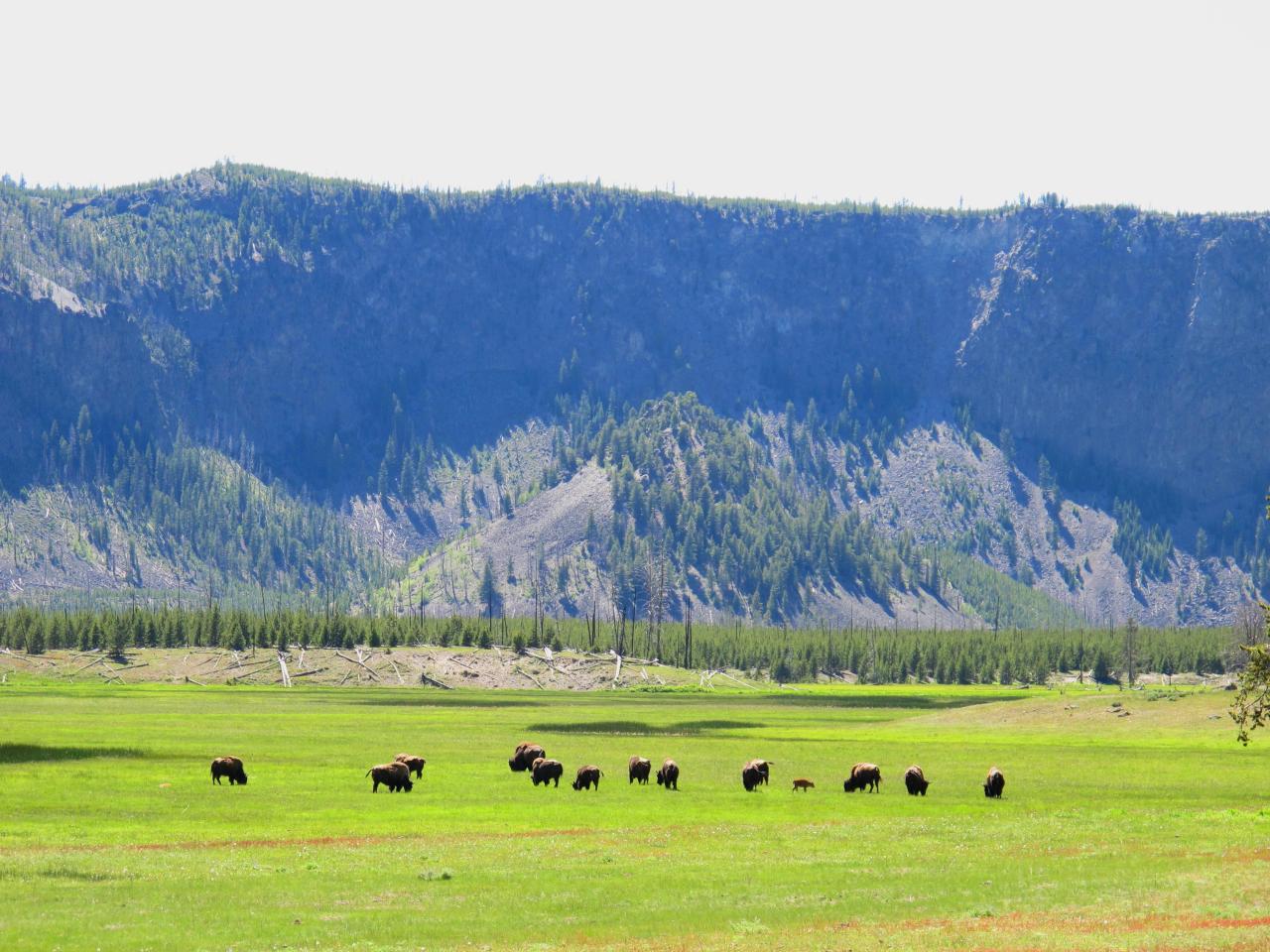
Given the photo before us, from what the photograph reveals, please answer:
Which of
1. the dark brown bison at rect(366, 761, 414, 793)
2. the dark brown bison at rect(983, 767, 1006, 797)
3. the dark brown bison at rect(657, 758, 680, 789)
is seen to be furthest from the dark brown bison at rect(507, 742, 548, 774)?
the dark brown bison at rect(983, 767, 1006, 797)

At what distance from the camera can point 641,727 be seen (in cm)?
Answer: 12200

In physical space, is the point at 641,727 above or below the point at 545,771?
above

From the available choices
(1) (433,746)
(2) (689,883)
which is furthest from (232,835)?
(1) (433,746)

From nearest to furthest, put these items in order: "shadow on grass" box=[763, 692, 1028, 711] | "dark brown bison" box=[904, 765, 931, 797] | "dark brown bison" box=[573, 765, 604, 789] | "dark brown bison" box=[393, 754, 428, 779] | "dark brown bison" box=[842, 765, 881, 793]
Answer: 1. "dark brown bison" box=[904, 765, 931, 797]
2. "dark brown bison" box=[842, 765, 881, 793]
3. "dark brown bison" box=[573, 765, 604, 789]
4. "dark brown bison" box=[393, 754, 428, 779]
5. "shadow on grass" box=[763, 692, 1028, 711]

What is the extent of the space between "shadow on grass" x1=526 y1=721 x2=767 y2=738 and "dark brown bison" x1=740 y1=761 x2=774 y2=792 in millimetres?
38180

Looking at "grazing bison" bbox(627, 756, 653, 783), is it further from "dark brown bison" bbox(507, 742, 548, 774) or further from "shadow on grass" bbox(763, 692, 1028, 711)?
"shadow on grass" bbox(763, 692, 1028, 711)

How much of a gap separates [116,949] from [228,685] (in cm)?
16351

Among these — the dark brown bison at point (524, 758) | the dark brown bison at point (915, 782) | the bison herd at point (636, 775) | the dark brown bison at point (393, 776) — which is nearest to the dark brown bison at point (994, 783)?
the bison herd at point (636, 775)

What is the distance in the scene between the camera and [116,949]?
35.1 meters

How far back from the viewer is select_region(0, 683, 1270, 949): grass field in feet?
124

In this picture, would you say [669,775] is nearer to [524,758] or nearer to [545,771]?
[545,771]

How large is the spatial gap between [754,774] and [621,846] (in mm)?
21126

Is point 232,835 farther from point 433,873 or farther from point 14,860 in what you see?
point 433,873

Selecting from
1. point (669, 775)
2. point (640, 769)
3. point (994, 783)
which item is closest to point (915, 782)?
point (994, 783)
